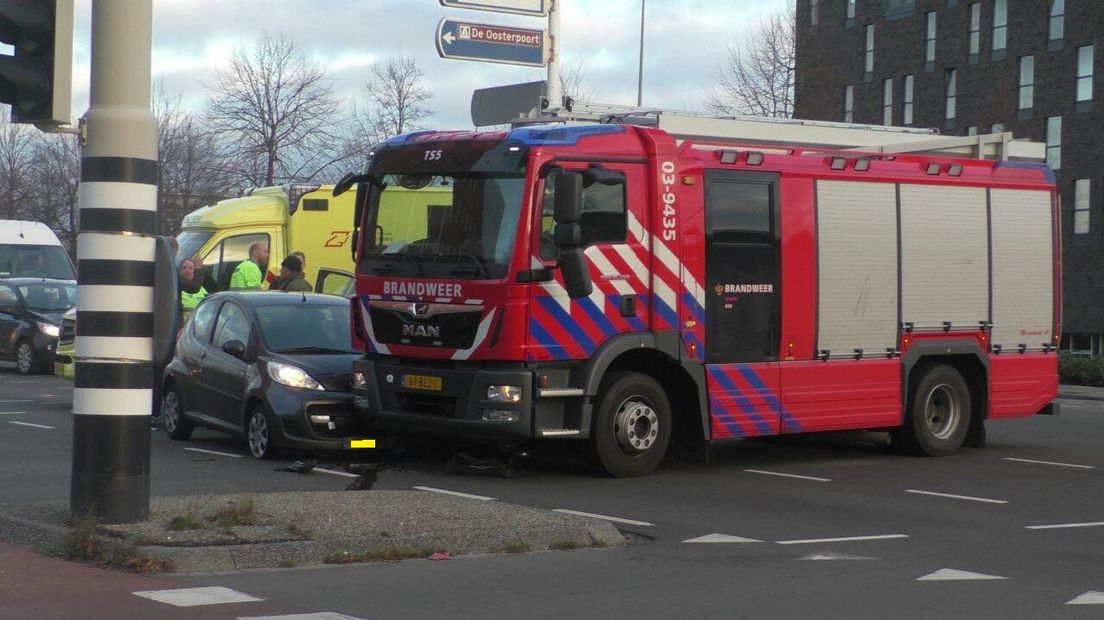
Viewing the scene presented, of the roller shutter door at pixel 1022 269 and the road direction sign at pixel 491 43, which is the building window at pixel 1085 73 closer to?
the road direction sign at pixel 491 43

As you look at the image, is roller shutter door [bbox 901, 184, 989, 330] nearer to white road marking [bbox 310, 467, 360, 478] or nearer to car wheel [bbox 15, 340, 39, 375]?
white road marking [bbox 310, 467, 360, 478]

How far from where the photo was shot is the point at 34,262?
106 ft

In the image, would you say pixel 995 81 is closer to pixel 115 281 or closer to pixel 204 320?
pixel 204 320

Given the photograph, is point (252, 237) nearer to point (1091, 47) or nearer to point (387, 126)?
point (387, 126)

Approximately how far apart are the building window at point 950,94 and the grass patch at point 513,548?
5288 centimetres

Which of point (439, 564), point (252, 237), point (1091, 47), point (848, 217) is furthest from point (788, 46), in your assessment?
point (439, 564)

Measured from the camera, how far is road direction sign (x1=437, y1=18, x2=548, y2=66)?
18.5m

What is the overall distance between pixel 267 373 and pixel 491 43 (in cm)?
703

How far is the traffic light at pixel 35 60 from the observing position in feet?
26.3

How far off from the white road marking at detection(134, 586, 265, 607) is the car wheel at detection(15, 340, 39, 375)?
2128 cm

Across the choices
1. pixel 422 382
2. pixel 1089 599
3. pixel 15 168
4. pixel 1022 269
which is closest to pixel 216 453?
pixel 422 382

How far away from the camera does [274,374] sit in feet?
44.2

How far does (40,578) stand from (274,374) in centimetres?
601

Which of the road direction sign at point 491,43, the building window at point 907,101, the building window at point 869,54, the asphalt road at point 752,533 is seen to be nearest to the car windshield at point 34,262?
the road direction sign at point 491,43
